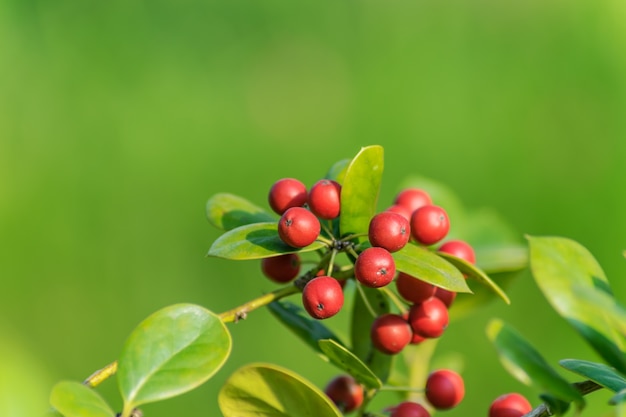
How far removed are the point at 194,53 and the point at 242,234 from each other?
3231 millimetres

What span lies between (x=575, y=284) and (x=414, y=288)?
0.52 feet

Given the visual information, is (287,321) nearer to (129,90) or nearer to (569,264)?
(569,264)

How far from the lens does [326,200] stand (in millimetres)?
799

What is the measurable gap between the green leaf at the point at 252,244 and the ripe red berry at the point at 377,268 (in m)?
0.05

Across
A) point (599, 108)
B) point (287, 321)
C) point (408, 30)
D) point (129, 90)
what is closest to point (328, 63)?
point (408, 30)

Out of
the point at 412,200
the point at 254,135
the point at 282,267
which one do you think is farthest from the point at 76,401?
the point at 254,135

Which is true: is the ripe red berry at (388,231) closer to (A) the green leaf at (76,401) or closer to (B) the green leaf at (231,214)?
(B) the green leaf at (231,214)

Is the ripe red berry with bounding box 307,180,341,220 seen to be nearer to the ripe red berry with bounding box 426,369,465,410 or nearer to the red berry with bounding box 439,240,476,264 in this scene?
the red berry with bounding box 439,240,476,264

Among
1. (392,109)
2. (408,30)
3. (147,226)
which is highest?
(408,30)

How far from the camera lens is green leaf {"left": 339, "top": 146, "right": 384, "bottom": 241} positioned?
0.77 m

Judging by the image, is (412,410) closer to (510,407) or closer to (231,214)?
(510,407)

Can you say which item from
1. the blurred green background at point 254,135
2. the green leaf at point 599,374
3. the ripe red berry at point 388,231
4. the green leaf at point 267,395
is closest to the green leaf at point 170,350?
the green leaf at point 267,395

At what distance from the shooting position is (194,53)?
12.8 ft

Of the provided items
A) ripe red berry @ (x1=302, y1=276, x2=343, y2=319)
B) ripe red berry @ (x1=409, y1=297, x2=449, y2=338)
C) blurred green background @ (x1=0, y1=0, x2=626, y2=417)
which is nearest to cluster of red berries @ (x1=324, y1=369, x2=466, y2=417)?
ripe red berry @ (x1=409, y1=297, x2=449, y2=338)
